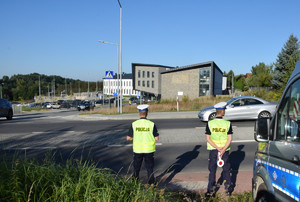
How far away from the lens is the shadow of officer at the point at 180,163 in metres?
6.04

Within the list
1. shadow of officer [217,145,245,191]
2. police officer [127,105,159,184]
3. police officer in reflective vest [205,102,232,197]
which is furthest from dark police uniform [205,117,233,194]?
police officer [127,105,159,184]

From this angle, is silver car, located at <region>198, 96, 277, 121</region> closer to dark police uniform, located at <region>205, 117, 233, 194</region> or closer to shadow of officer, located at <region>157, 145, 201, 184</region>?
shadow of officer, located at <region>157, 145, 201, 184</region>

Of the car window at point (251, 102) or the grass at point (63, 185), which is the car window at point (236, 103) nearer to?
the car window at point (251, 102)

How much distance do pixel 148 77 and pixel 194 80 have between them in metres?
23.8

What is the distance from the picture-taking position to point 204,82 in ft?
144

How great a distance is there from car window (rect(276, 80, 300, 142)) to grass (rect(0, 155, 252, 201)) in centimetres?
172

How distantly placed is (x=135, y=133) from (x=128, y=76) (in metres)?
120

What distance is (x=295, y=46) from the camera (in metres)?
36.7

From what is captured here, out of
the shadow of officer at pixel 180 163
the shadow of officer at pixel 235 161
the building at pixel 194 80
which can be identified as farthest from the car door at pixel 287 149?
the building at pixel 194 80

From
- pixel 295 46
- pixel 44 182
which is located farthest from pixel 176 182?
pixel 295 46

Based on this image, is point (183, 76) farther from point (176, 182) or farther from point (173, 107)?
point (176, 182)

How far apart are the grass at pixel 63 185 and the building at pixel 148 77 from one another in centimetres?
6297

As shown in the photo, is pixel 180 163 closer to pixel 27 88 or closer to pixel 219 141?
pixel 219 141

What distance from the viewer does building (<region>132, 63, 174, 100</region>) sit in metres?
67.1
